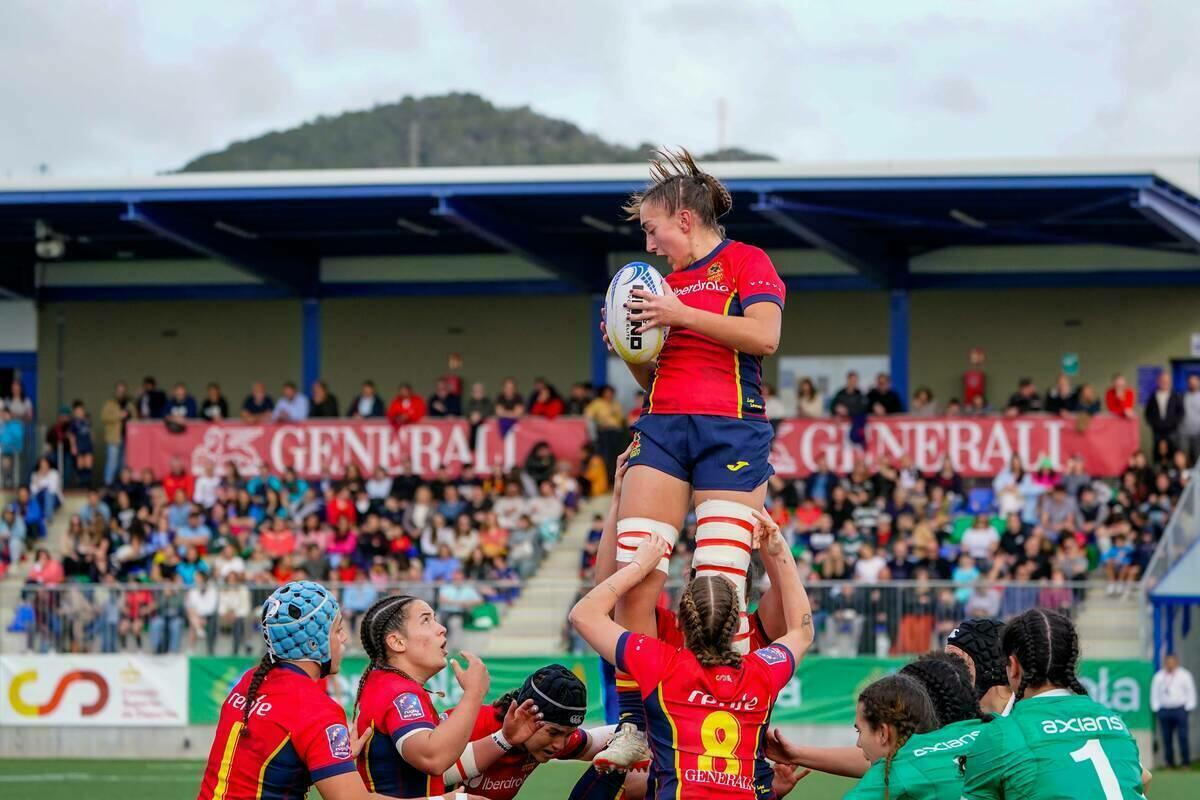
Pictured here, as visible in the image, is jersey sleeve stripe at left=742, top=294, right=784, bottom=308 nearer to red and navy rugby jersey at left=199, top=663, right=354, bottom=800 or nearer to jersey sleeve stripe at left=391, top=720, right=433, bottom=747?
jersey sleeve stripe at left=391, top=720, right=433, bottom=747

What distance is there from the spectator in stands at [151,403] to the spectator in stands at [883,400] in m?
11.4

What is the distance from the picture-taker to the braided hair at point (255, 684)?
6164 millimetres

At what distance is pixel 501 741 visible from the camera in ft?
21.9

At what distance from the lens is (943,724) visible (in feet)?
22.0

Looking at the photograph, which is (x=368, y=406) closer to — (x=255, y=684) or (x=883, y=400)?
(x=883, y=400)

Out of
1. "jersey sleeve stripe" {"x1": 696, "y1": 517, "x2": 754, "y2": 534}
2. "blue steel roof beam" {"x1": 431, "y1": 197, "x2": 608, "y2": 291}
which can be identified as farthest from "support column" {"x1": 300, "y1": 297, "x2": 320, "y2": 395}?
"jersey sleeve stripe" {"x1": 696, "y1": 517, "x2": 754, "y2": 534}

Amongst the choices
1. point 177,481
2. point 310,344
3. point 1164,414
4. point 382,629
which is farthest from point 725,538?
point 310,344

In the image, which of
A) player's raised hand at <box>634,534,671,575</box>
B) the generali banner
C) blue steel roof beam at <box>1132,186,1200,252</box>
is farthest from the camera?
blue steel roof beam at <box>1132,186,1200,252</box>

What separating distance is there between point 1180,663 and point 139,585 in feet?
41.9

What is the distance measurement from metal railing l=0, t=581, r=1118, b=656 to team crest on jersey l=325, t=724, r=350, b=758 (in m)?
14.1

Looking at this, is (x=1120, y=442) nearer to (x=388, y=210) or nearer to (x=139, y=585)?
(x=388, y=210)

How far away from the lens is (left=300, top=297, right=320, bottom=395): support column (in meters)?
29.2

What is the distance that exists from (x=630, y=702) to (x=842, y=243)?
64.3 ft

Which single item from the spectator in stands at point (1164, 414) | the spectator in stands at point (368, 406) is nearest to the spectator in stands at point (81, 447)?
the spectator in stands at point (368, 406)
